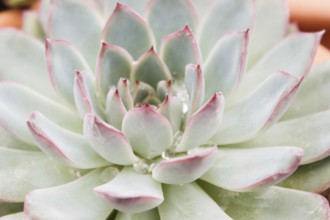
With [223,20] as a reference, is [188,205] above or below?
below

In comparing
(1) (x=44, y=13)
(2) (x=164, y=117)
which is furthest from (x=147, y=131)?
(1) (x=44, y=13)

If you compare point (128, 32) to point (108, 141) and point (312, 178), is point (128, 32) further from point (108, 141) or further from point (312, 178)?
point (312, 178)

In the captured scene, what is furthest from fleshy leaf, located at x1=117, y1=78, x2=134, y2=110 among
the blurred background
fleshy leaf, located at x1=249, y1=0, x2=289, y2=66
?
the blurred background

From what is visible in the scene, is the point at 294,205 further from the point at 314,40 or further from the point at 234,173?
the point at 314,40

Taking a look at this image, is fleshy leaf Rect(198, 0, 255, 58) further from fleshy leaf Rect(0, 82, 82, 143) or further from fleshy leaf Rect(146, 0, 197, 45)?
fleshy leaf Rect(0, 82, 82, 143)

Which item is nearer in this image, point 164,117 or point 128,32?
point 164,117

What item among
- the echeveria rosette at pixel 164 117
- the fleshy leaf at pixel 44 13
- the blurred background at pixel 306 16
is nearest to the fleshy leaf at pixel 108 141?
the echeveria rosette at pixel 164 117

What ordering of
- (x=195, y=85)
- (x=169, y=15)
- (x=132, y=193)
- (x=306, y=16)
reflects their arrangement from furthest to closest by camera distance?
(x=306, y=16) < (x=169, y=15) < (x=195, y=85) < (x=132, y=193)

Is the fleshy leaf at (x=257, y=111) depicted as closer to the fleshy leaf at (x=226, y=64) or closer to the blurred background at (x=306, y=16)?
the fleshy leaf at (x=226, y=64)
